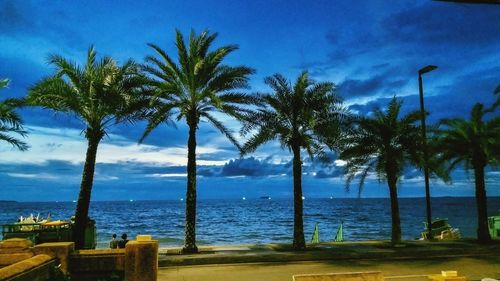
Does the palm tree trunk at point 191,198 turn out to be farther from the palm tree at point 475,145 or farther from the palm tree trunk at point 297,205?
the palm tree at point 475,145

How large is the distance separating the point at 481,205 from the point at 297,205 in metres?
8.73

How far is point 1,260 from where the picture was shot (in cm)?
795

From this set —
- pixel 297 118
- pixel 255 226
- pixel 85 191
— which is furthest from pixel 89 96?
pixel 255 226

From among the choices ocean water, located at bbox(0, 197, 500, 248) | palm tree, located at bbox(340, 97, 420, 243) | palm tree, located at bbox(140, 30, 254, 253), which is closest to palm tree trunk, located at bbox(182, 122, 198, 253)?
palm tree, located at bbox(140, 30, 254, 253)

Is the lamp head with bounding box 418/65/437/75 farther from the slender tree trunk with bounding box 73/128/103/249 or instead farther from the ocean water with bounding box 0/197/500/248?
the ocean water with bounding box 0/197/500/248

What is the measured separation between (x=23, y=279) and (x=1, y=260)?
1.72 metres

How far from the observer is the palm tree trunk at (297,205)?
19.2 metres

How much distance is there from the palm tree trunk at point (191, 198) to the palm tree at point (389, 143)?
23.0ft

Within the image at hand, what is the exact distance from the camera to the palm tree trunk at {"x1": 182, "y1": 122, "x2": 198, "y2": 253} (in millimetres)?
18250

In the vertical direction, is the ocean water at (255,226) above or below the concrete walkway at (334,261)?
below

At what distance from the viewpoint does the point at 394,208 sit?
20234 mm

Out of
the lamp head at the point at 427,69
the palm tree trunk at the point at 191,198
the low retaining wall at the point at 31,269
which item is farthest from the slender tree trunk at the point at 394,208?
the low retaining wall at the point at 31,269

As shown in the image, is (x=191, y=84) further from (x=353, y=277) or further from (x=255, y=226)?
(x=255, y=226)

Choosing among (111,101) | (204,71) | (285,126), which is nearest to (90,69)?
(111,101)
